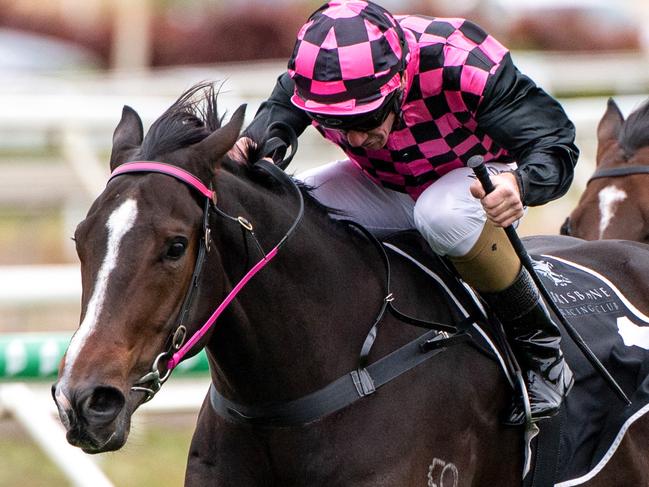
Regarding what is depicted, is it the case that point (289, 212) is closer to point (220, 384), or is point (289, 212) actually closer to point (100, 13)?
point (220, 384)

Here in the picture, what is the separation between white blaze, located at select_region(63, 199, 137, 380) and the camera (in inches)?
→ 108

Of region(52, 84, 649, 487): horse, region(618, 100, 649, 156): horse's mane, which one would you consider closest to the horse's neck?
region(52, 84, 649, 487): horse

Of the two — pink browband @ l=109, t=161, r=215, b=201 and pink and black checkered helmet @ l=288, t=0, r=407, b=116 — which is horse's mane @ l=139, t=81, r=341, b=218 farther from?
pink and black checkered helmet @ l=288, t=0, r=407, b=116

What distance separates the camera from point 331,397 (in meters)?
3.23

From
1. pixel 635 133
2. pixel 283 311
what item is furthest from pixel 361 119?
pixel 635 133

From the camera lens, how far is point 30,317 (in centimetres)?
706

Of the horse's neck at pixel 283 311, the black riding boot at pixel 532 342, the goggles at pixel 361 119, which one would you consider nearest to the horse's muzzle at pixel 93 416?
the horse's neck at pixel 283 311

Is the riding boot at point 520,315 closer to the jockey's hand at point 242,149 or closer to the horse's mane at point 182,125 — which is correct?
the jockey's hand at point 242,149

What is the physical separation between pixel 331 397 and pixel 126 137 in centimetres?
86

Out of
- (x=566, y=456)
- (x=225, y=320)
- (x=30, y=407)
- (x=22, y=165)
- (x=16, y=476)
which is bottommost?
(x=22, y=165)

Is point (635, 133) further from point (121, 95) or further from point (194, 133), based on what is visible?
point (121, 95)

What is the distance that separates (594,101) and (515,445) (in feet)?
21.9

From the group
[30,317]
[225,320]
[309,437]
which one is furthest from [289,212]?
[30,317]

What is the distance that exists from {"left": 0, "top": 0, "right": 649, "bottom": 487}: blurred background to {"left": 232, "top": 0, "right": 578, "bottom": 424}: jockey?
1.27 feet
